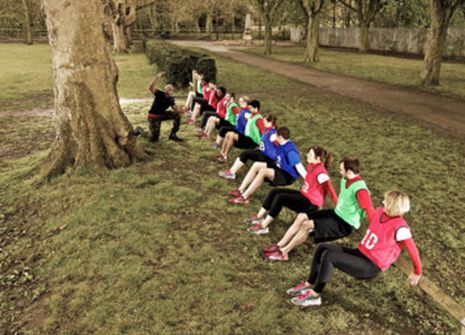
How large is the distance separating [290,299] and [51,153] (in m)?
5.51

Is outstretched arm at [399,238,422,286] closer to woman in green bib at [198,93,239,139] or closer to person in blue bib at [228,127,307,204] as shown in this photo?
person in blue bib at [228,127,307,204]

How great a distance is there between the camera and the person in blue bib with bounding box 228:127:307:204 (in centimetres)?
567

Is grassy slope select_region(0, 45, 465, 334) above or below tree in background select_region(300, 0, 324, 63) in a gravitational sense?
below

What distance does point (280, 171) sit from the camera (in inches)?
238

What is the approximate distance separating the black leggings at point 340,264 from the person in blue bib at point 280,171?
1.59 m

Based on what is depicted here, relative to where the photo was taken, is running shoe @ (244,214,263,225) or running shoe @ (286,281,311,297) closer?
running shoe @ (286,281,311,297)

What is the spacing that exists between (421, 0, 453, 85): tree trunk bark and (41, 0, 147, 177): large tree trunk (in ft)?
52.6

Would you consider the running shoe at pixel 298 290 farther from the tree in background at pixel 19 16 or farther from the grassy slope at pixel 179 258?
the tree in background at pixel 19 16

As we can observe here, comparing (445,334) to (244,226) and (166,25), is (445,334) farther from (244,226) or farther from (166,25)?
(166,25)

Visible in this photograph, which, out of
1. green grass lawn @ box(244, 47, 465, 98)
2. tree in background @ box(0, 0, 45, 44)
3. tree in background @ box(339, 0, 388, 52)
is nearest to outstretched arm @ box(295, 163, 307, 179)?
green grass lawn @ box(244, 47, 465, 98)

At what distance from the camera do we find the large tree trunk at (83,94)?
6.48 m

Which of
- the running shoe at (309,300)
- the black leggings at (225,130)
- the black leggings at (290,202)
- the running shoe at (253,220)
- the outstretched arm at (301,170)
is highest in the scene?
the black leggings at (225,130)

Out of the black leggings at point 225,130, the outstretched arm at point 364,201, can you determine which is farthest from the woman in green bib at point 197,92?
the outstretched arm at point 364,201

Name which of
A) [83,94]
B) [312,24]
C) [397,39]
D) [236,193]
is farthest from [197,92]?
[397,39]
